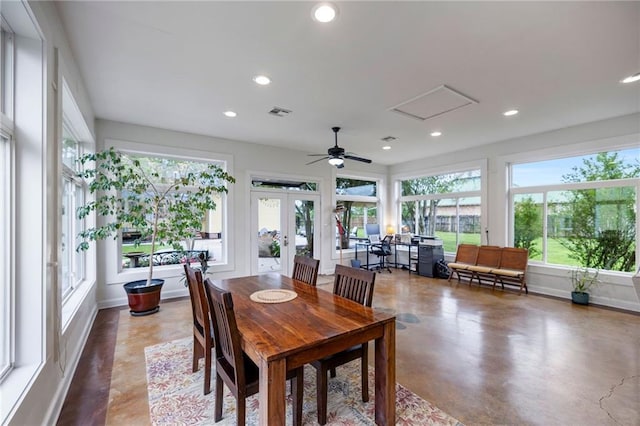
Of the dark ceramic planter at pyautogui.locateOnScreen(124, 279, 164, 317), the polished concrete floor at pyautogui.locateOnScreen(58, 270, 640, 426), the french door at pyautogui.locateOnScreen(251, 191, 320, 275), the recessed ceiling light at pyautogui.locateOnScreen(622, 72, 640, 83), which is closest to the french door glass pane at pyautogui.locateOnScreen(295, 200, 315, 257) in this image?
the french door at pyautogui.locateOnScreen(251, 191, 320, 275)

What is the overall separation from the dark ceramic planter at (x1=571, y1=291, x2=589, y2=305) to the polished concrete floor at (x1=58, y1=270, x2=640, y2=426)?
0.47ft

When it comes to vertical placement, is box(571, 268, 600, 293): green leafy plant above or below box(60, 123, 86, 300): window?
below

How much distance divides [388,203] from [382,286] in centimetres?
295

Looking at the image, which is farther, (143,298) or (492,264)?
(492,264)

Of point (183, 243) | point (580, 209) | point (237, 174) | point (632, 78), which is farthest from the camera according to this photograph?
point (237, 174)

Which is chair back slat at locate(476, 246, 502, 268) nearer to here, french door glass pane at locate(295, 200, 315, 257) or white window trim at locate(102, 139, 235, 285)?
french door glass pane at locate(295, 200, 315, 257)

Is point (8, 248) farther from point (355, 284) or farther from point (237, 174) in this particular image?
point (237, 174)

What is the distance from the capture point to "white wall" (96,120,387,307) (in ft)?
14.2

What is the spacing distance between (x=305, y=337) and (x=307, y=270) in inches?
54.1

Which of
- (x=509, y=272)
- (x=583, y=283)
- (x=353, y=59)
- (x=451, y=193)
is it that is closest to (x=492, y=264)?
(x=509, y=272)

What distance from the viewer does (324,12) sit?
6.67ft

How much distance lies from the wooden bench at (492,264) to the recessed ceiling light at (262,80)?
16.4ft

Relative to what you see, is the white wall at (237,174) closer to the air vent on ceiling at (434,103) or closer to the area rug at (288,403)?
the air vent on ceiling at (434,103)

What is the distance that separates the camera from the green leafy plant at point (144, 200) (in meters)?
3.71
